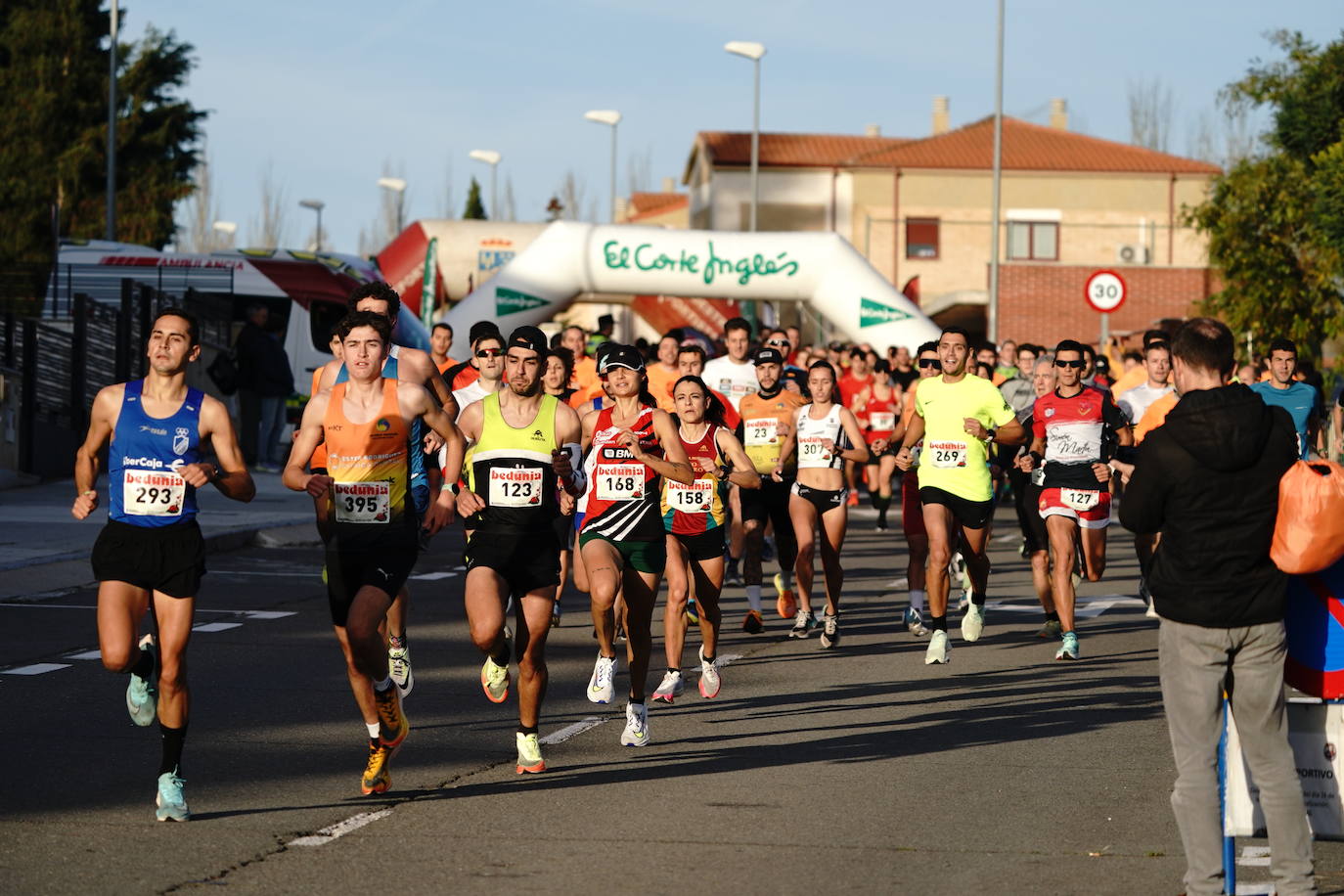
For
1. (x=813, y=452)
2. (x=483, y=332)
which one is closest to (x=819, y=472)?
(x=813, y=452)

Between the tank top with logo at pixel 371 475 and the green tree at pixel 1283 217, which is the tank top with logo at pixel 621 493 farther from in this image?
the green tree at pixel 1283 217

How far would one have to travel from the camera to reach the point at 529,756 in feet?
27.6

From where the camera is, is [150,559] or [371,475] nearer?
[150,559]

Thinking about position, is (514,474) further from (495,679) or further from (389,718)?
(389,718)

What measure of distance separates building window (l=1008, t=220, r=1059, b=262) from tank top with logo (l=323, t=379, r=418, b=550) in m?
64.4

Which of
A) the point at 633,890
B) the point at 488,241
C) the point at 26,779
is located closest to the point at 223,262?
the point at 488,241

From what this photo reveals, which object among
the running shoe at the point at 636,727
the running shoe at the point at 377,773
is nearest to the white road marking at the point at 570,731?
the running shoe at the point at 636,727

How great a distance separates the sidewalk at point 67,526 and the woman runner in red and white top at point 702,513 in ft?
19.0

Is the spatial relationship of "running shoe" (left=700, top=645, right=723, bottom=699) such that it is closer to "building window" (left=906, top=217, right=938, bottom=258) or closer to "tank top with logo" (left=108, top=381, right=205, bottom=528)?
"tank top with logo" (left=108, top=381, right=205, bottom=528)

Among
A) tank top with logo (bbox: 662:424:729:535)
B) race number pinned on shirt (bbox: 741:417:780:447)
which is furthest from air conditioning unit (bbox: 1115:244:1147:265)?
tank top with logo (bbox: 662:424:729:535)

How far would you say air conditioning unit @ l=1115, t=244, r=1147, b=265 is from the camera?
206ft

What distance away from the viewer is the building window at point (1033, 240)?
71438 millimetres

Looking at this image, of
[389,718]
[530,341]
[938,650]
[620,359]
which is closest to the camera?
[389,718]

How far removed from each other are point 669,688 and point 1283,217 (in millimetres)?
27131
